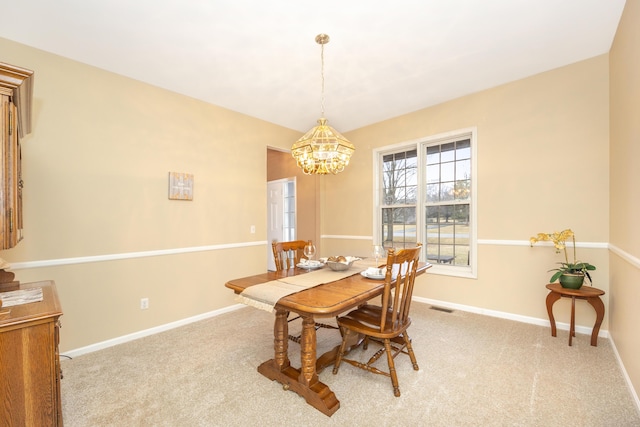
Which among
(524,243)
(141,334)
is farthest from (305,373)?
(524,243)

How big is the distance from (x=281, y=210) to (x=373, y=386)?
439cm

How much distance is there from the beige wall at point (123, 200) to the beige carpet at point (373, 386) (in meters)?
0.52

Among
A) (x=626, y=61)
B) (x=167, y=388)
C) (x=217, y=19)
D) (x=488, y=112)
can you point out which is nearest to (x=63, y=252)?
(x=167, y=388)

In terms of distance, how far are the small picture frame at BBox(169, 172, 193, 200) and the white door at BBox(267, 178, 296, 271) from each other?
254 cm

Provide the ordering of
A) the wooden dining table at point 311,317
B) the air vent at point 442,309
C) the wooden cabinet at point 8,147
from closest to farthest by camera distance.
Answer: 1. the wooden cabinet at point 8,147
2. the wooden dining table at point 311,317
3. the air vent at point 442,309

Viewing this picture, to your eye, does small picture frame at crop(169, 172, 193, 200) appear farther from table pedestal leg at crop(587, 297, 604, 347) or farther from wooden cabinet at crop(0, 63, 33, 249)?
table pedestal leg at crop(587, 297, 604, 347)

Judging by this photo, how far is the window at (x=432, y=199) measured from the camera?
3.54 meters

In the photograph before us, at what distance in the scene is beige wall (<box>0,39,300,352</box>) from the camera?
2365 millimetres

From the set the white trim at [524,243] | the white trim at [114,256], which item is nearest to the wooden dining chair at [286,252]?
the white trim at [114,256]

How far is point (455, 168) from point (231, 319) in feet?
11.2

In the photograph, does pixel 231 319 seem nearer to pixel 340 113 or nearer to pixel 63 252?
pixel 63 252

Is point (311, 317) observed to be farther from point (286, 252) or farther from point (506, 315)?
point (506, 315)

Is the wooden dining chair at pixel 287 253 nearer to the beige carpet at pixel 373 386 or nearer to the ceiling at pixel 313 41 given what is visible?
the beige carpet at pixel 373 386

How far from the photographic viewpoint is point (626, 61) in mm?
2068
